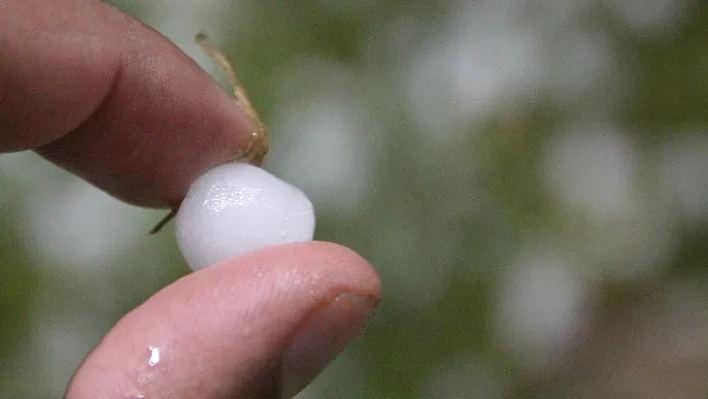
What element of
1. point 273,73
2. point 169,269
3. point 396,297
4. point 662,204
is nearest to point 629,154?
point 662,204

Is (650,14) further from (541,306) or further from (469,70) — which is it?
(541,306)

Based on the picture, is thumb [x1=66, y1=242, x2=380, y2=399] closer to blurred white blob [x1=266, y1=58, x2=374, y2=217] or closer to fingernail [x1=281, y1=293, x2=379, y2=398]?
fingernail [x1=281, y1=293, x2=379, y2=398]

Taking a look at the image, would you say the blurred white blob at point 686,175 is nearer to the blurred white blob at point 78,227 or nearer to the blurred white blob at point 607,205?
the blurred white blob at point 607,205

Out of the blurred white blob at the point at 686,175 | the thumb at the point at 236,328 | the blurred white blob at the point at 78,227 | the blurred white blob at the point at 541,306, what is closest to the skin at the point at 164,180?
the thumb at the point at 236,328

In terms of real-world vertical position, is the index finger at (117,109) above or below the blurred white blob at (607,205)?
above

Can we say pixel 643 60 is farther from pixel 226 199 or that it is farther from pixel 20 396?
pixel 20 396

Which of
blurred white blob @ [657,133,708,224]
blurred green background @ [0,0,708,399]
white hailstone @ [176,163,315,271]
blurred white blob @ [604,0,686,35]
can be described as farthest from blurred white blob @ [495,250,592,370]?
white hailstone @ [176,163,315,271]
